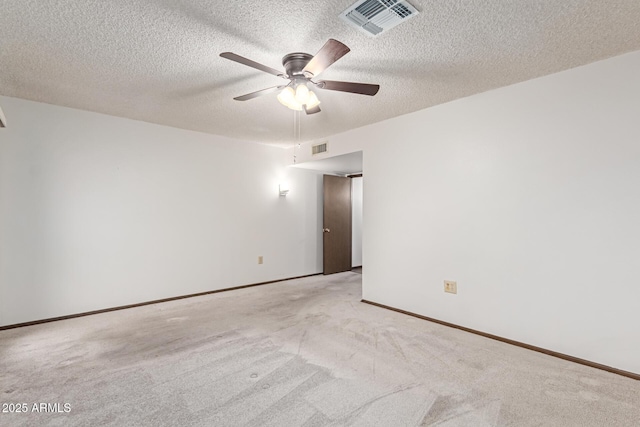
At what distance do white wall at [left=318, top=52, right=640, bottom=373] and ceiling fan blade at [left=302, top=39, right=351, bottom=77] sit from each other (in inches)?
73.6

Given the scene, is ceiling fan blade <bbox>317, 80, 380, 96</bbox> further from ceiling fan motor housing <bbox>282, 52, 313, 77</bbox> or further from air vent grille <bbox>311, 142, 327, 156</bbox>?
air vent grille <bbox>311, 142, 327, 156</bbox>

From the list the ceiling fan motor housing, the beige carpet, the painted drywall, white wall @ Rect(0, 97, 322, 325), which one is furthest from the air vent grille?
the beige carpet

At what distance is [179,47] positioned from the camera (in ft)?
7.14

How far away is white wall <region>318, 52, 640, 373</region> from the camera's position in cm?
227

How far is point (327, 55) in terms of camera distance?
183 centimetres

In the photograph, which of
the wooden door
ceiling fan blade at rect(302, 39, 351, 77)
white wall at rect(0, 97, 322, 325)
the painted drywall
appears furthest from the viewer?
the painted drywall

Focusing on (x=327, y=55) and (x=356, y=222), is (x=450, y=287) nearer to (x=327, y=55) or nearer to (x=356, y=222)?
(x=327, y=55)

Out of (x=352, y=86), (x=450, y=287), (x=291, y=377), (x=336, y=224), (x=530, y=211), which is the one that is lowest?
(x=291, y=377)

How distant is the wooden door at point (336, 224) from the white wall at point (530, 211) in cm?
222

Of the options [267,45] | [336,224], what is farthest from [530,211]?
[336,224]

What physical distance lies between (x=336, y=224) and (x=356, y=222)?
775 mm

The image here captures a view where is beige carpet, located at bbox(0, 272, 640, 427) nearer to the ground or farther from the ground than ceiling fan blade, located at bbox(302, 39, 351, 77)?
nearer to the ground

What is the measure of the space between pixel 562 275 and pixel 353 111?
254cm

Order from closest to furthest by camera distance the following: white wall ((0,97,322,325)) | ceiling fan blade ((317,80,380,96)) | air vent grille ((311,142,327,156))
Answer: ceiling fan blade ((317,80,380,96)) → white wall ((0,97,322,325)) → air vent grille ((311,142,327,156))
